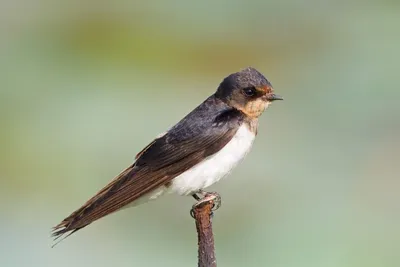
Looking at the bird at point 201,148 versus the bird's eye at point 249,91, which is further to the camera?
the bird's eye at point 249,91

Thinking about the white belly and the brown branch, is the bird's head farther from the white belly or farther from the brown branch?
the brown branch

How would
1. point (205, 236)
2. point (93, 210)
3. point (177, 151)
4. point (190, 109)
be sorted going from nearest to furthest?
point (205, 236), point (93, 210), point (177, 151), point (190, 109)

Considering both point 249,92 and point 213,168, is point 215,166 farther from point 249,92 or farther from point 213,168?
point 249,92

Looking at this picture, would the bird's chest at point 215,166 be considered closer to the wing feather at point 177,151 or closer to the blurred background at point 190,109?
the wing feather at point 177,151

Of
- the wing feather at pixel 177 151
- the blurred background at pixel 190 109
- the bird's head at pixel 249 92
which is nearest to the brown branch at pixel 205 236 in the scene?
the wing feather at pixel 177 151

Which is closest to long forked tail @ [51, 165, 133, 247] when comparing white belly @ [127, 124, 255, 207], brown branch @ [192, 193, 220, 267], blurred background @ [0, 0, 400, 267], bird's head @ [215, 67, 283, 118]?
white belly @ [127, 124, 255, 207]

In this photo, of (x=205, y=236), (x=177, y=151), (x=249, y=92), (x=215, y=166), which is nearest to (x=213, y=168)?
(x=215, y=166)
